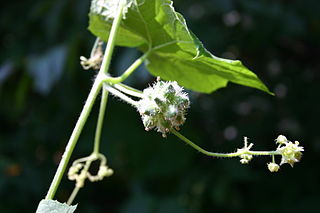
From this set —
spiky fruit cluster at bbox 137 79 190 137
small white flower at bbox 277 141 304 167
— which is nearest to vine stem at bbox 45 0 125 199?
spiky fruit cluster at bbox 137 79 190 137

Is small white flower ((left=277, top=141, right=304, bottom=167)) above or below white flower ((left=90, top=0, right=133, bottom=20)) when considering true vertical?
below

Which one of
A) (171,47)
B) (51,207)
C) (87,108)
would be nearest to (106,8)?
(171,47)

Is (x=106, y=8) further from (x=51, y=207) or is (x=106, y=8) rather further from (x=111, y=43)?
(x=51, y=207)

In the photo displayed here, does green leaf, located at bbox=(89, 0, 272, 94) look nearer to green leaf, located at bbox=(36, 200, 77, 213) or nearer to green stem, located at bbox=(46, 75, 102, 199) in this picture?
green stem, located at bbox=(46, 75, 102, 199)

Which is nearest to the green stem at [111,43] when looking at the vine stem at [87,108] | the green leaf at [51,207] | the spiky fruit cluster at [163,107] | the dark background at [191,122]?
the vine stem at [87,108]

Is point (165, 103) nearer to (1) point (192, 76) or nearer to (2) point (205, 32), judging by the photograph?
(1) point (192, 76)

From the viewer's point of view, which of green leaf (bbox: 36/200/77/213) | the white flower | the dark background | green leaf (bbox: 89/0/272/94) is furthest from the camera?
the dark background
